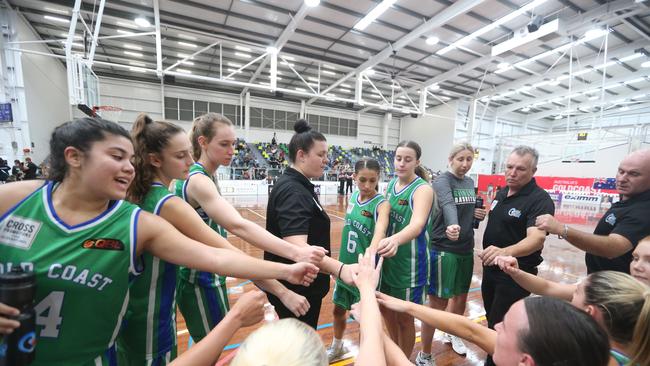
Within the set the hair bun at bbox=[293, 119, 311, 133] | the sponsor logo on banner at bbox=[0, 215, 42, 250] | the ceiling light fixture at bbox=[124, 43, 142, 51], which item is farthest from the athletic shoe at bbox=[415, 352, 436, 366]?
the ceiling light fixture at bbox=[124, 43, 142, 51]

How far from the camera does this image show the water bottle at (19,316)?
74 centimetres

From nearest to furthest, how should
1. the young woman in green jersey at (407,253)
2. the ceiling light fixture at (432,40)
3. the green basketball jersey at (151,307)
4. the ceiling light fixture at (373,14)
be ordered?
the green basketball jersey at (151,307) → the young woman in green jersey at (407,253) → the ceiling light fixture at (373,14) → the ceiling light fixture at (432,40)

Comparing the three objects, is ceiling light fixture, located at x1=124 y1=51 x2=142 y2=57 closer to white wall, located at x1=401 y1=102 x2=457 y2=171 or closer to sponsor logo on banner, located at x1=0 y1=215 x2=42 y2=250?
sponsor logo on banner, located at x1=0 y1=215 x2=42 y2=250

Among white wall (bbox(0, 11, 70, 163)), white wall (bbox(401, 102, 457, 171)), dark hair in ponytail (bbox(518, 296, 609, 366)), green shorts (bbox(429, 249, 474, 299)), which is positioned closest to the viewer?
dark hair in ponytail (bbox(518, 296, 609, 366))

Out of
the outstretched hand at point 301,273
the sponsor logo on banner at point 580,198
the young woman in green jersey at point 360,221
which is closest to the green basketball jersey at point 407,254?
the young woman in green jersey at point 360,221

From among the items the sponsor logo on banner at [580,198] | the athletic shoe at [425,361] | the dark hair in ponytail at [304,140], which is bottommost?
the athletic shoe at [425,361]

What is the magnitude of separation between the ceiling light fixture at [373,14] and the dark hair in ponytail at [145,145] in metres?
9.67

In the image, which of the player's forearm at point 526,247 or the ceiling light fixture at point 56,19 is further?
the ceiling light fixture at point 56,19

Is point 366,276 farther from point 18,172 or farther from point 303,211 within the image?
point 18,172

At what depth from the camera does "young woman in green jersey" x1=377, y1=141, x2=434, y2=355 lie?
2312 mm

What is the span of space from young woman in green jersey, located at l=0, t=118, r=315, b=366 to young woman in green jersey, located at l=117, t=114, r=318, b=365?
188 mm

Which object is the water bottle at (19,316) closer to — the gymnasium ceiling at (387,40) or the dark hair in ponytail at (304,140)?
the dark hair in ponytail at (304,140)

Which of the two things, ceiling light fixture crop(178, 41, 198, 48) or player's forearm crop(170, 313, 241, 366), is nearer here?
player's forearm crop(170, 313, 241, 366)

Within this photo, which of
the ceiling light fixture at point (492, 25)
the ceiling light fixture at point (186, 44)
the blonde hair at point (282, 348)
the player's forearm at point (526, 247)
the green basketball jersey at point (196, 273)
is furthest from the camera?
the ceiling light fixture at point (186, 44)
